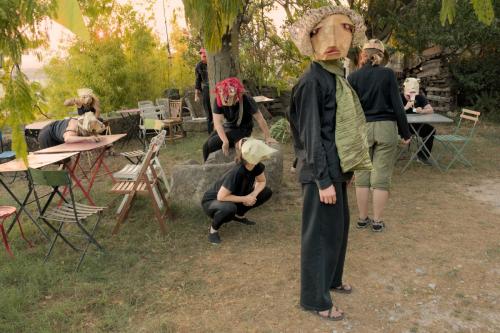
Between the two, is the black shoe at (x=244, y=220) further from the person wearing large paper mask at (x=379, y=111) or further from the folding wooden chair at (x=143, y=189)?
the person wearing large paper mask at (x=379, y=111)

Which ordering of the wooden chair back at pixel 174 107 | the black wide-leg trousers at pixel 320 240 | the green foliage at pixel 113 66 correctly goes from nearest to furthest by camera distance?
the black wide-leg trousers at pixel 320 240
the green foliage at pixel 113 66
the wooden chair back at pixel 174 107

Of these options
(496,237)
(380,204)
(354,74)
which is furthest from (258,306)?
(496,237)

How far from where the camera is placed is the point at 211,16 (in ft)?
6.73

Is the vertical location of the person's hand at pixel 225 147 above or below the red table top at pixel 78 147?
below

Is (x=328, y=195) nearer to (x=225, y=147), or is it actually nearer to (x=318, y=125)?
(x=318, y=125)

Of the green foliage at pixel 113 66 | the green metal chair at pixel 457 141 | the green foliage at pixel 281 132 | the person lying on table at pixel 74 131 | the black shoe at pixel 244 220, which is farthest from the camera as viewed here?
the green foliage at pixel 113 66

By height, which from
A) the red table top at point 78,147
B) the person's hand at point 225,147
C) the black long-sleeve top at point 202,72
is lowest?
the person's hand at point 225,147

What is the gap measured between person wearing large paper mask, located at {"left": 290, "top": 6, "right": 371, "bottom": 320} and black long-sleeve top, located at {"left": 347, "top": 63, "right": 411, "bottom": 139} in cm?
120

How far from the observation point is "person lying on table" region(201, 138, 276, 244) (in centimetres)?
398

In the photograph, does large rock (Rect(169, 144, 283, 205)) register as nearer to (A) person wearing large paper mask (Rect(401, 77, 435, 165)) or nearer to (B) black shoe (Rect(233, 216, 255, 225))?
(B) black shoe (Rect(233, 216, 255, 225))

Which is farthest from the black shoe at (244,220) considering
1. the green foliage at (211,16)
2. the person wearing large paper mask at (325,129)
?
the green foliage at (211,16)

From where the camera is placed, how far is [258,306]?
316 centimetres

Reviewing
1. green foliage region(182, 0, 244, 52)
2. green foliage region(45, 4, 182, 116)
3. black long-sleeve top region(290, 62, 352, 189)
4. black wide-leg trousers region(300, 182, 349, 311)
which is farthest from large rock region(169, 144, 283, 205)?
green foliage region(45, 4, 182, 116)

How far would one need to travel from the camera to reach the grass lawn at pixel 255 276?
2998 mm
